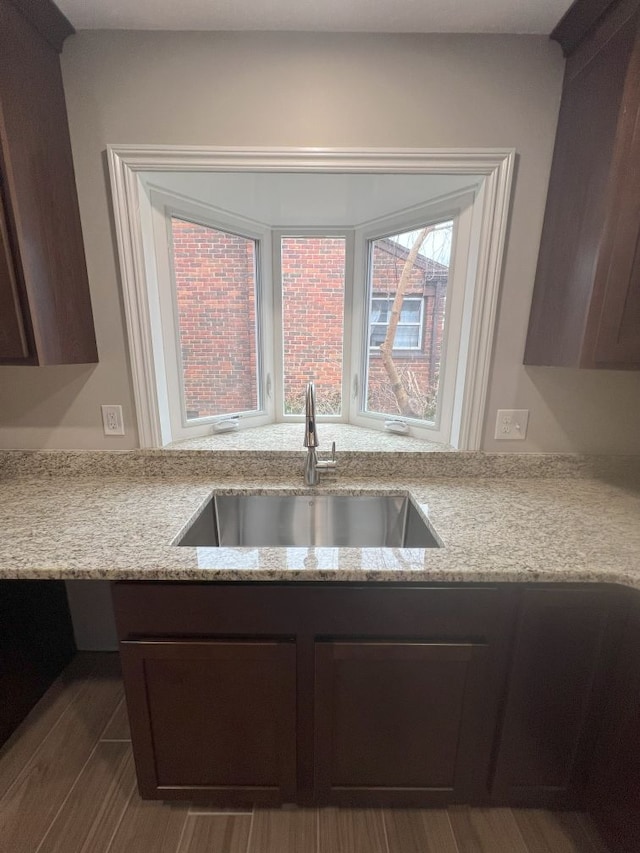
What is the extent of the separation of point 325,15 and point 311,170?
1.32 ft

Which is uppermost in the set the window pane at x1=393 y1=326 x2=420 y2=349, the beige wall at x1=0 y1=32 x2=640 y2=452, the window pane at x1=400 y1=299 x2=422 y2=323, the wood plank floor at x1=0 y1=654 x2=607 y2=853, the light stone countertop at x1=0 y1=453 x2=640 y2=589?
the beige wall at x1=0 y1=32 x2=640 y2=452

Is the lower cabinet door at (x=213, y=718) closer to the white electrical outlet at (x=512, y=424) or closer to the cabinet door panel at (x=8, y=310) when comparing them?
the cabinet door panel at (x=8, y=310)

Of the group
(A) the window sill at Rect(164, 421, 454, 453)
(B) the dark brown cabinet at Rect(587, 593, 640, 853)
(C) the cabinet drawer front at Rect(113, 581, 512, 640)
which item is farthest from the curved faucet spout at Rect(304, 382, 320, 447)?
(B) the dark brown cabinet at Rect(587, 593, 640, 853)

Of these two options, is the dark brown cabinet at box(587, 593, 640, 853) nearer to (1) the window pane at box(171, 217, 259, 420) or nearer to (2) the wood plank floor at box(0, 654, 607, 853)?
(2) the wood plank floor at box(0, 654, 607, 853)

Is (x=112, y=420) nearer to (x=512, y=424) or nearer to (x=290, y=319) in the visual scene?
(x=290, y=319)

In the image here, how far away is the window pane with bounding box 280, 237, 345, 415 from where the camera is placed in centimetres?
185

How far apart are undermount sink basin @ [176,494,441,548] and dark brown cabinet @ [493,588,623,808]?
19.6 inches

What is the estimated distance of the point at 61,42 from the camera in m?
1.16

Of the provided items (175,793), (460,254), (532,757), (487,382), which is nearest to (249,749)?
(175,793)

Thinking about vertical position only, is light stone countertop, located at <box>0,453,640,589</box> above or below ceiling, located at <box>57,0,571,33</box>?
below

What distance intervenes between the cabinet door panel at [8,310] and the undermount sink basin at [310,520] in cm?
78

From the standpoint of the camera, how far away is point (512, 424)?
1.47m

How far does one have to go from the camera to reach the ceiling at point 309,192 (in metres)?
1.37

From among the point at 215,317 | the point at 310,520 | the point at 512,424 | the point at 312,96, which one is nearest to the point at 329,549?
the point at 310,520
